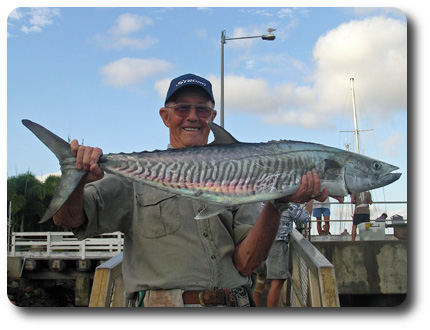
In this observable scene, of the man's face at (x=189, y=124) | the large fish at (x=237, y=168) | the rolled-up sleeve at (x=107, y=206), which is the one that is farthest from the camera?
the man's face at (x=189, y=124)

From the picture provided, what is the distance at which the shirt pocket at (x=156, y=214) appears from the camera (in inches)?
92.7

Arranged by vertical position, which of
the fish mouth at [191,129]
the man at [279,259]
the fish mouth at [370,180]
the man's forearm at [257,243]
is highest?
the fish mouth at [191,129]

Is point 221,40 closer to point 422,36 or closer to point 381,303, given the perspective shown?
point 422,36

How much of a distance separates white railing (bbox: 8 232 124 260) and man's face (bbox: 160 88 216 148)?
12761 millimetres

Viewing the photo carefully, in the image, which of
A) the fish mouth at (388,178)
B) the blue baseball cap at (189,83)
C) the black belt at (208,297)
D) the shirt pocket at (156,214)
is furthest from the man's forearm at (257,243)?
the blue baseball cap at (189,83)

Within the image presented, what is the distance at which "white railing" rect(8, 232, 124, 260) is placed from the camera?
1495 cm

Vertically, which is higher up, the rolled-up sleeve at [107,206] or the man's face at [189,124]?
the man's face at [189,124]

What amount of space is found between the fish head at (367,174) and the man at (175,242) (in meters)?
0.27

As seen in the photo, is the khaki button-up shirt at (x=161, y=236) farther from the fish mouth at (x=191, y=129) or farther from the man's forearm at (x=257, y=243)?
the fish mouth at (x=191, y=129)

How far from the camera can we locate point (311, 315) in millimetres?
2641

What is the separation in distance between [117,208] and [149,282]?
411 mm

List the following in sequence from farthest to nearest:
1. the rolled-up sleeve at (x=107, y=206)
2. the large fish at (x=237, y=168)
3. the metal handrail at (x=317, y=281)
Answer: the metal handrail at (x=317, y=281) → the rolled-up sleeve at (x=107, y=206) → the large fish at (x=237, y=168)

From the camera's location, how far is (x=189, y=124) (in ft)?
8.28
